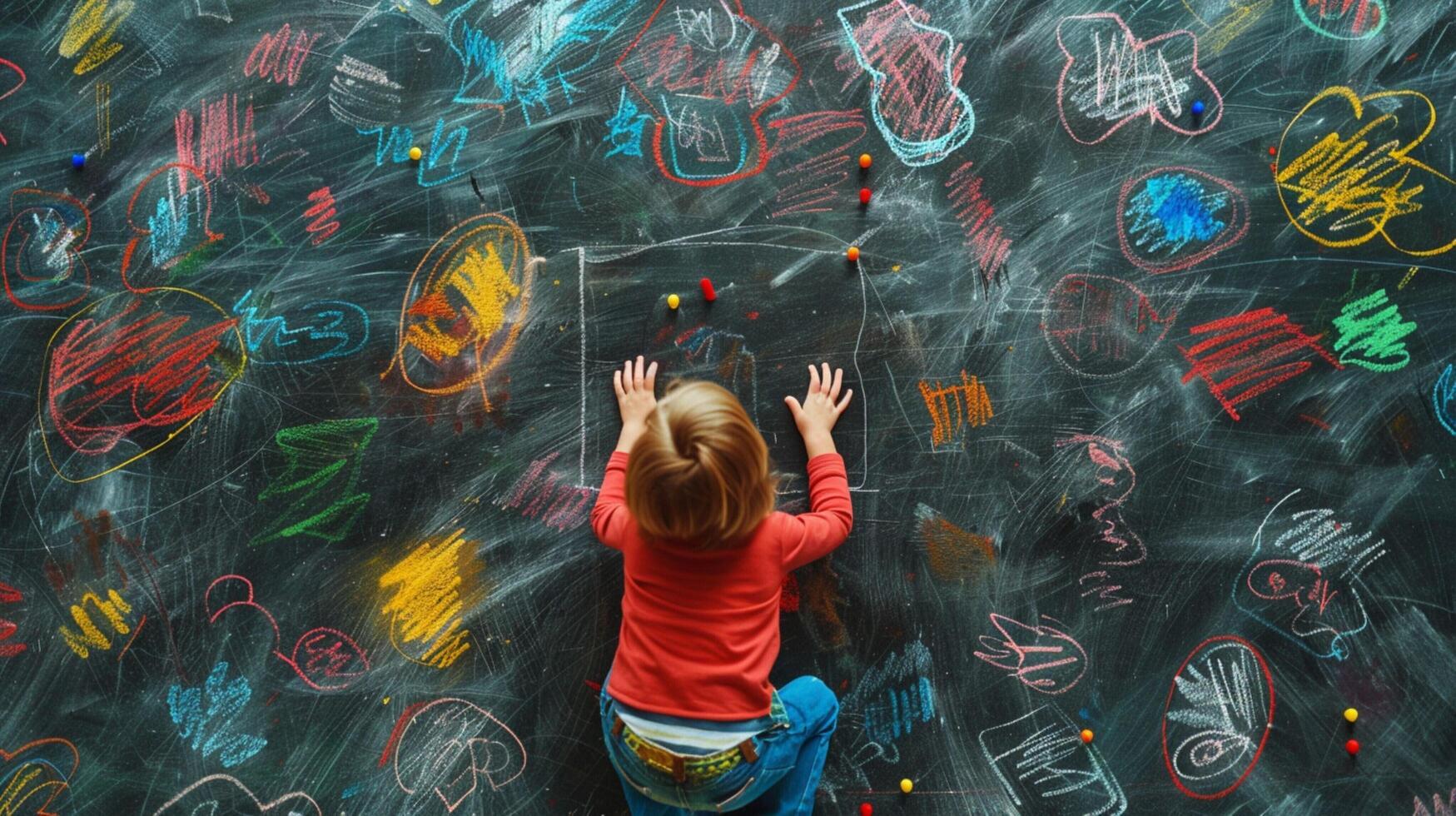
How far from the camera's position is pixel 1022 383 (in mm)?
1581

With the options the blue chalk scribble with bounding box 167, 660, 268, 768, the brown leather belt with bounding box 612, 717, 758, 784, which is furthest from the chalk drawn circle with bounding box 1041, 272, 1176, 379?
the blue chalk scribble with bounding box 167, 660, 268, 768

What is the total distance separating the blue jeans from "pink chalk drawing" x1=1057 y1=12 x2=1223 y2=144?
43.6 inches

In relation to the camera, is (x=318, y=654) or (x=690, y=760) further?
(x=318, y=654)

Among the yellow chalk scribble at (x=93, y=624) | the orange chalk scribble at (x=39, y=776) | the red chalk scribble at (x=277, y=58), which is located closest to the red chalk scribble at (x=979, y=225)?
the red chalk scribble at (x=277, y=58)

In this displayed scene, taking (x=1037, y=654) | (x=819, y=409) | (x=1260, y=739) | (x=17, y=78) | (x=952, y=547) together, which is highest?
(x=17, y=78)

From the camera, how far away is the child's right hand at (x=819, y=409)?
157 centimetres

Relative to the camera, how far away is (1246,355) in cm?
158

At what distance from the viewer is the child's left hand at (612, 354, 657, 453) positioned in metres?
1.56

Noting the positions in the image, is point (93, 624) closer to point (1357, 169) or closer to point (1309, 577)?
point (1309, 577)

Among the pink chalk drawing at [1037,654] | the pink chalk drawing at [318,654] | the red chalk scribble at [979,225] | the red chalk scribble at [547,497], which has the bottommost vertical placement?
the pink chalk drawing at [1037,654]

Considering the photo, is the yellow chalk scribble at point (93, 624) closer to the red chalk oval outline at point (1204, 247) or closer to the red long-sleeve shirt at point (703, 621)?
the red long-sleeve shirt at point (703, 621)

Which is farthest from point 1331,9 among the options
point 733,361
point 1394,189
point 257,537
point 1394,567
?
A: point 257,537

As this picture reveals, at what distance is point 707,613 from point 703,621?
0.01 m

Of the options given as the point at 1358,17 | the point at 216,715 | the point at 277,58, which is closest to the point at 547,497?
the point at 216,715
